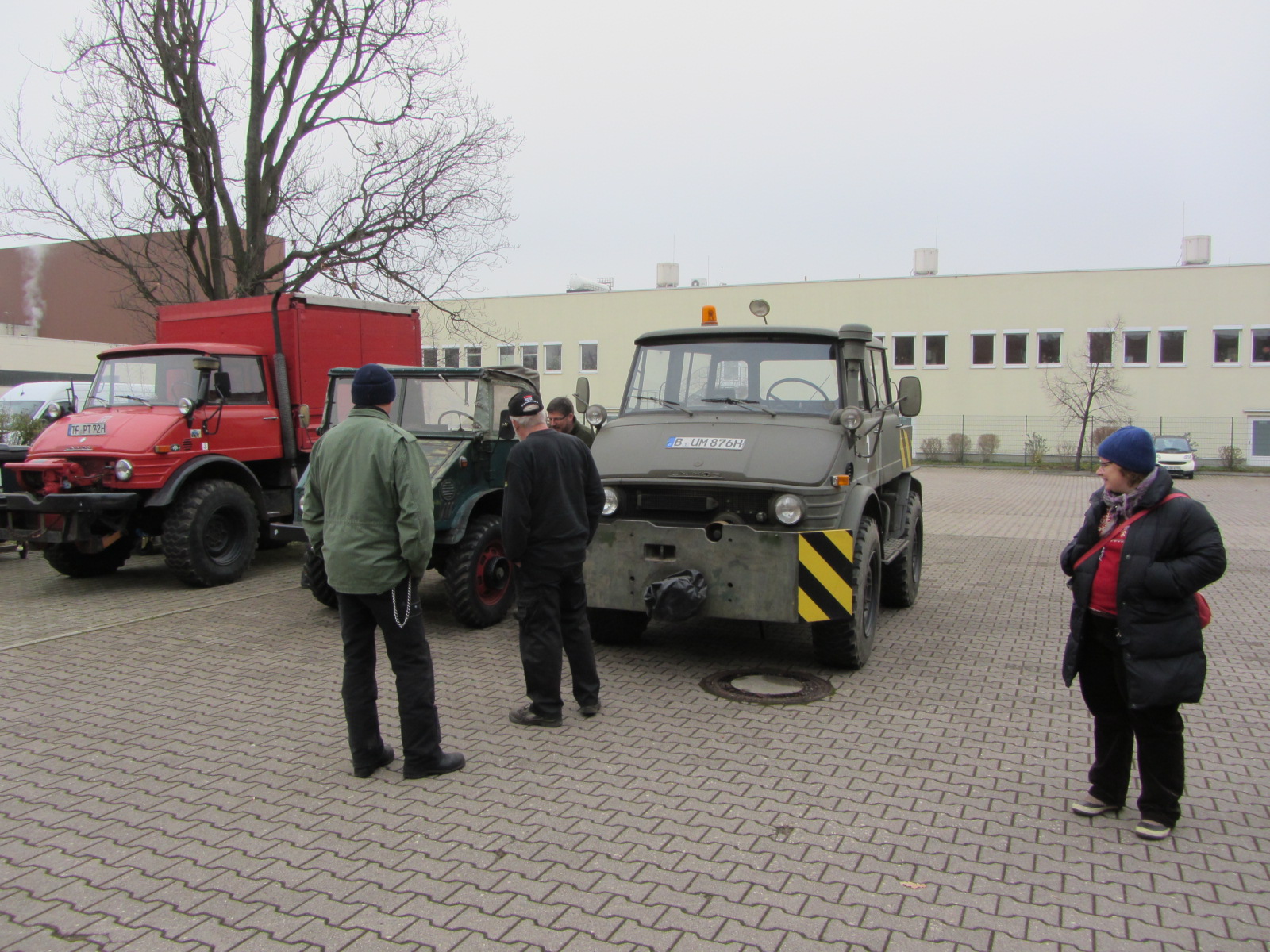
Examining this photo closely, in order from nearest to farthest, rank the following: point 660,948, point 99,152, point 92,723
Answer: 1. point 660,948
2. point 92,723
3. point 99,152

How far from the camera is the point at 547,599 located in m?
5.28

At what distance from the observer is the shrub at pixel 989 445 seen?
37875mm

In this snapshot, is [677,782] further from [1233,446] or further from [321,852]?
[1233,446]

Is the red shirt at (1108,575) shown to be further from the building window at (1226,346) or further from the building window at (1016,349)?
the building window at (1226,346)

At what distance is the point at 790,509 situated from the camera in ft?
19.5

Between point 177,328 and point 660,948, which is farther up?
point 177,328

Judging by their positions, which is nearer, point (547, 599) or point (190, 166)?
point (547, 599)

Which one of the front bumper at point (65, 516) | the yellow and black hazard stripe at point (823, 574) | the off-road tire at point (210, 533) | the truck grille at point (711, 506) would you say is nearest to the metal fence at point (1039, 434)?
the off-road tire at point (210, 533)

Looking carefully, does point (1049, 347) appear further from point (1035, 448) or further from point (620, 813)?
point (620, 813)

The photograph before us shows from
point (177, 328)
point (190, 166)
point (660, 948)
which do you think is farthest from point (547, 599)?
point (190, 166)

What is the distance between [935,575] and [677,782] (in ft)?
23.3

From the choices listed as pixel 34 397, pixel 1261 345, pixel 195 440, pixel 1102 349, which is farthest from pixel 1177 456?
pixel 34 397

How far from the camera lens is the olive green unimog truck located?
5.91 metres

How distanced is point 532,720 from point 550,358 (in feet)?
130
